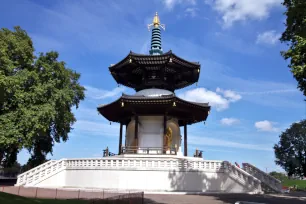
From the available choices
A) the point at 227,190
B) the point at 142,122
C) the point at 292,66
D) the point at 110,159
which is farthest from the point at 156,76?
the point at 292,66

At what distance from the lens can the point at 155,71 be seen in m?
31.9

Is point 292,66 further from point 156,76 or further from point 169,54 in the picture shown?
point 156,76

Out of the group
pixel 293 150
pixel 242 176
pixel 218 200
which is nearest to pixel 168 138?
pixel 242 176

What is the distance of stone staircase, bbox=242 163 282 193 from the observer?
21.6 meters

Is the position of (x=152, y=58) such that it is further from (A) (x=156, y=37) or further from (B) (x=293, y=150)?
(B) (x=293, y=150)

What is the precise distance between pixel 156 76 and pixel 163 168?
1286cm

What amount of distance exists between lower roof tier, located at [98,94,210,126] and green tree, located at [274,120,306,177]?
17.2 metres

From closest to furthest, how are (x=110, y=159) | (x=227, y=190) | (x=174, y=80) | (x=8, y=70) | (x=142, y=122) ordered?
(x=227, y=190) → (x=110, y=159) → (x=8, y=70) → (x=142, y=122) → (x=174, y=80)

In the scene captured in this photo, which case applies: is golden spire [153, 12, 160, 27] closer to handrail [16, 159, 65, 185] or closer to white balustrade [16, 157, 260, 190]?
white balustrade [16, 157, 260, 190]

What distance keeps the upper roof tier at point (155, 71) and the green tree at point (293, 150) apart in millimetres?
18720

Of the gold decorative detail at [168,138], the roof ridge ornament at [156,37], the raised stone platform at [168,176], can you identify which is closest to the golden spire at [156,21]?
the roof ridge ornament at [156,37]

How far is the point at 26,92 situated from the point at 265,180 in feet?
76.0

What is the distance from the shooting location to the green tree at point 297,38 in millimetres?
13156

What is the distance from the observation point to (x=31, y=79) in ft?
91.0
